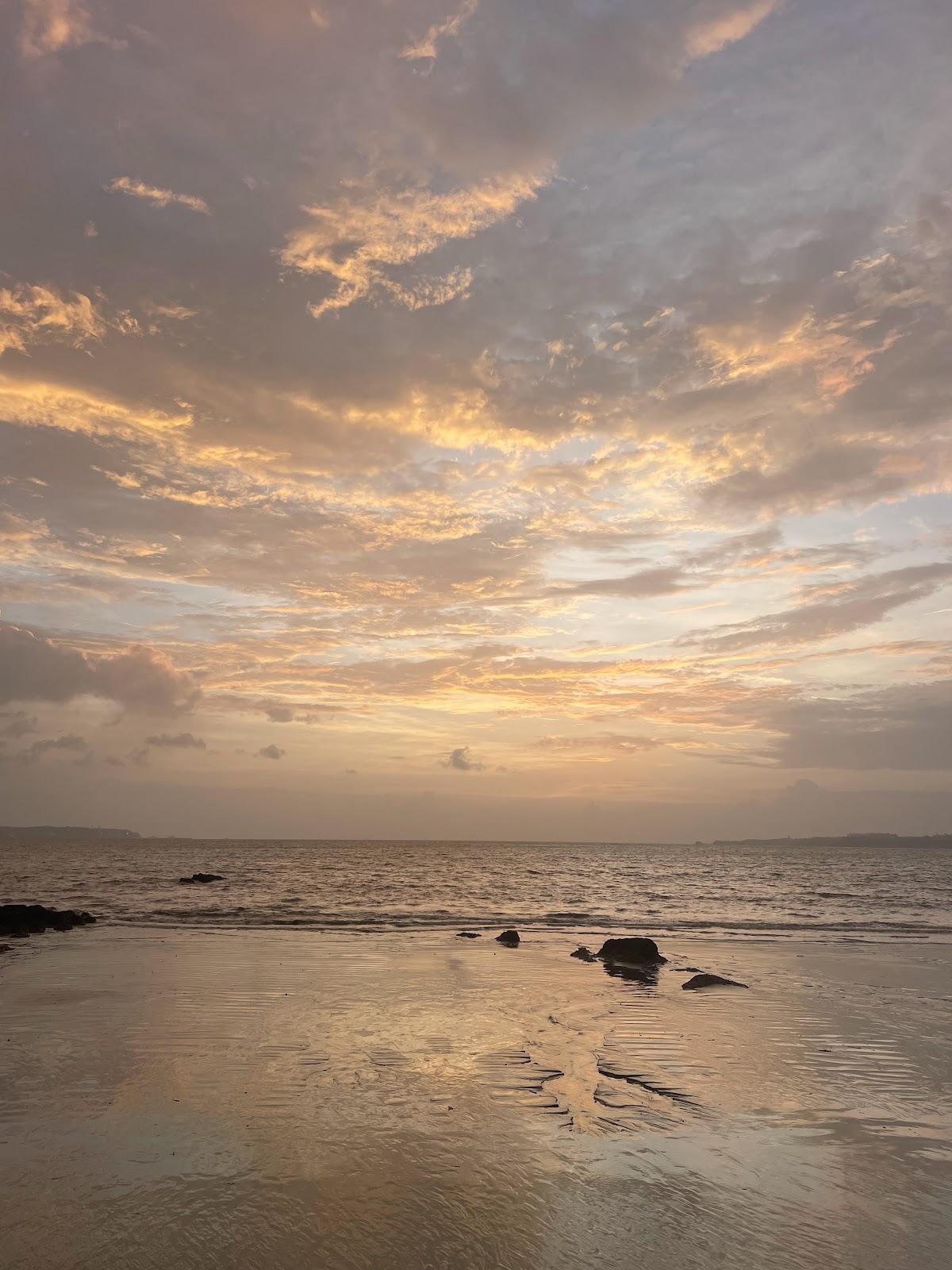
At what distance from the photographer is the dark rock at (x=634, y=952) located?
26.1 meters

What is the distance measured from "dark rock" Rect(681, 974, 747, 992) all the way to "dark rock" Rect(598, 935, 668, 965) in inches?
166

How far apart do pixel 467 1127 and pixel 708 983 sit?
13554mm

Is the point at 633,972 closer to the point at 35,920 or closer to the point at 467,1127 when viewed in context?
the point at 467,1127

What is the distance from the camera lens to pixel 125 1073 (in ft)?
40.2

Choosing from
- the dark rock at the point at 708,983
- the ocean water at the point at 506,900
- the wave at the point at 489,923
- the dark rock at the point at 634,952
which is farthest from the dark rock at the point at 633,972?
the ocean water at the point at 506,900

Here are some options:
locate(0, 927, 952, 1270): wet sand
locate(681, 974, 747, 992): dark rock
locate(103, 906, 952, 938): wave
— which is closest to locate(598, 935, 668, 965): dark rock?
locate(681, 974, 747, 992): dark rock

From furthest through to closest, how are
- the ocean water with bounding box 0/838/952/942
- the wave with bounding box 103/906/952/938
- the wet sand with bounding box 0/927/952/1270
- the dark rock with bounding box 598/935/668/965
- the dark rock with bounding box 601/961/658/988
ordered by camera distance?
the ocean water with bounding box 0/838/952/942 → the wave with bounding box 103/906/952/938 → the dark rock with bounding box 598/935/668/965 → the dark rock with bounding box 601/961/658/988 → the wet sand with bounding box 0/927/952/1270

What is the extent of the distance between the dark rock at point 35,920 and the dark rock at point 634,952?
23.2 metres

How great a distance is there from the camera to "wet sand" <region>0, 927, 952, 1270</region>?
7.25m

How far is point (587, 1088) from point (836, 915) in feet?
139

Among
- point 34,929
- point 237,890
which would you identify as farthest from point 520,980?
point 237,890

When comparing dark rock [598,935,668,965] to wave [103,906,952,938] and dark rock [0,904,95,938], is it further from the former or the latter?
dark rock [0,904,95,938]

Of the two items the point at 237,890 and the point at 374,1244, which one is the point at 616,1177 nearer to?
the point at 374,1244

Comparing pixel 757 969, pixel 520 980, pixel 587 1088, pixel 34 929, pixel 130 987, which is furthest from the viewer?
pixel 34 929
